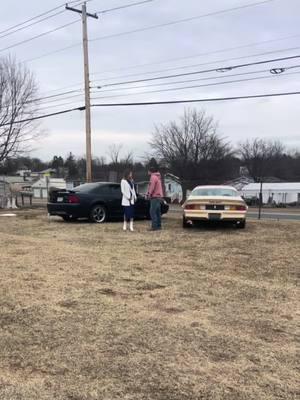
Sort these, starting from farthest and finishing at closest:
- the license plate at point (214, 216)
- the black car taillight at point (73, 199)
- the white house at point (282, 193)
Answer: the white house at point (282, 193), the black car taillight at point (73, 199), the license plate at point (214, 216)

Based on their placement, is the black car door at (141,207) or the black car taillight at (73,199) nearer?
the black car taillight at (73,199)

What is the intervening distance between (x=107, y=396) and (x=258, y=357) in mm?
1383

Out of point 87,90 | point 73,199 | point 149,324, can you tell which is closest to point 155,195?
point 73,199

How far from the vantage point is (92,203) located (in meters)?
15.5

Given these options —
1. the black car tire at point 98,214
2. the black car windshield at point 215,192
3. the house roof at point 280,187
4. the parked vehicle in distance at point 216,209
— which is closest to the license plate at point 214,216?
the parked vehicle in distance at point 216,209

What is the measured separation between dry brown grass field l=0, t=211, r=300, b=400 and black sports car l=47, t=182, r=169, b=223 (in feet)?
18.3

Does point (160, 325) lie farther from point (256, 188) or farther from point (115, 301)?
point (256, 188)

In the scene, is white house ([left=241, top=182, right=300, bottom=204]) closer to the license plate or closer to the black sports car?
the black sports car

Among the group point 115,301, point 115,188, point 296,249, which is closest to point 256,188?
point 115,188

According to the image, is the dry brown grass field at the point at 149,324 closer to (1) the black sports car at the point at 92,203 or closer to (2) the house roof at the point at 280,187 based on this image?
(1) the black sports car at the point at 92,203

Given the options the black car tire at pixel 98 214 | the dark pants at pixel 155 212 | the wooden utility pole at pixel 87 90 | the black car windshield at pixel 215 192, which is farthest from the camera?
the wooden utility pole at pixel 87 90

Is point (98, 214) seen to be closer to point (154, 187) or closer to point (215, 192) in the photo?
point (154, 187)

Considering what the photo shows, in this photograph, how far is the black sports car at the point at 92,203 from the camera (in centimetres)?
1532

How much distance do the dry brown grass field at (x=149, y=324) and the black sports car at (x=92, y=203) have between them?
220 inches
